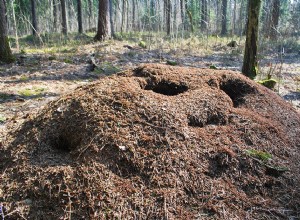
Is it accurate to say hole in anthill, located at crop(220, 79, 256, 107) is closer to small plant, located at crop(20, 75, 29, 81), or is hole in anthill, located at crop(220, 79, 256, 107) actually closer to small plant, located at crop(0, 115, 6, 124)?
small plant, located at crop(0, 115, 6, 124)

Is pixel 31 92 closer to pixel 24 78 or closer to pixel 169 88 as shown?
pixel 24 78

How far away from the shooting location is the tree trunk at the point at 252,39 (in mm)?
6539

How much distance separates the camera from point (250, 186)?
102 inches

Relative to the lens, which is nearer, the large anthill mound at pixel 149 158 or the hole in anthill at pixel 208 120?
the large anthill mound at pixel 149 158

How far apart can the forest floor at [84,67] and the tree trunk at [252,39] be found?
0.59 m

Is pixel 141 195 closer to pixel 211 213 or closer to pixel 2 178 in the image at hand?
pixel 211 213

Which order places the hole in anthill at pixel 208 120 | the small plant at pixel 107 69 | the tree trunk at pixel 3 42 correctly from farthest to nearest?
the small plant at pixel 107 69
the tree trunk at pixel 3 42
the hole in anthill at pixel 208 120

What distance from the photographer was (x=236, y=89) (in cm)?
372

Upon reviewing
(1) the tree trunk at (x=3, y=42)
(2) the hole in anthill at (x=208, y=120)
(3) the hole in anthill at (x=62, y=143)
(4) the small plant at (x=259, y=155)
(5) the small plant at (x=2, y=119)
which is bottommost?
(5) the small plant at (x=2, y=119)

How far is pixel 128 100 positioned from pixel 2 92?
3.88 metres

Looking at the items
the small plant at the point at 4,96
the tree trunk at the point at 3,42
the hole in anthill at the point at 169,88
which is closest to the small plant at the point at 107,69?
the tree trunk at the point at 3,42

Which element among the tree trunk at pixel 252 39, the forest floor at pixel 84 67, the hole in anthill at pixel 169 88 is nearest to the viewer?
the hole in anthill at pixel 169 88

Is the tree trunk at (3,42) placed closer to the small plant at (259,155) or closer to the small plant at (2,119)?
the small plant at (2,119)

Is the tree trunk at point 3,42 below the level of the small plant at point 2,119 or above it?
above
